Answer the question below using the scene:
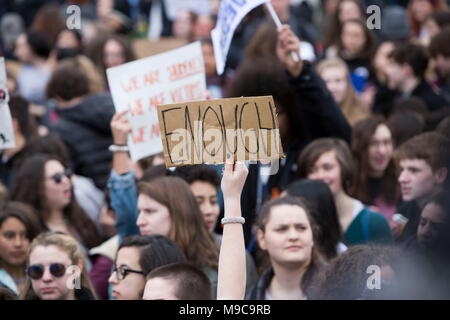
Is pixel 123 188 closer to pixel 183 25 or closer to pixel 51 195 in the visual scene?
pixel 51 195

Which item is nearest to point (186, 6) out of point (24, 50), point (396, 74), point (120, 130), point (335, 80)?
point (24, 50)

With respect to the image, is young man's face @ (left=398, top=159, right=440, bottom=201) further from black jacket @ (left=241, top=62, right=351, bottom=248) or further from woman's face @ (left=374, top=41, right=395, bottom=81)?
woman's face @ (left=374, top=41, right=395, bottom=81)

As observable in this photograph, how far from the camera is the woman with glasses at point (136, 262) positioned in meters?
4.91

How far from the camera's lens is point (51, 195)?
21.0ft

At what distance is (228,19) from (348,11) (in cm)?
380

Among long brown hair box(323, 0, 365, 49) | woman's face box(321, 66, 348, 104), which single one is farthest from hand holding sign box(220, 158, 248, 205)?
long brown hair box(323, 0, 365, 49)

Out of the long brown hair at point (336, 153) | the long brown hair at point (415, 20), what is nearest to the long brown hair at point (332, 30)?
the long brown hair at point (415, 20)

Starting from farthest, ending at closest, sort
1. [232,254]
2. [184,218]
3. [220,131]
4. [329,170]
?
1. [329,170]
2. [184,218]
3. [220,131]
4. [232,254]
